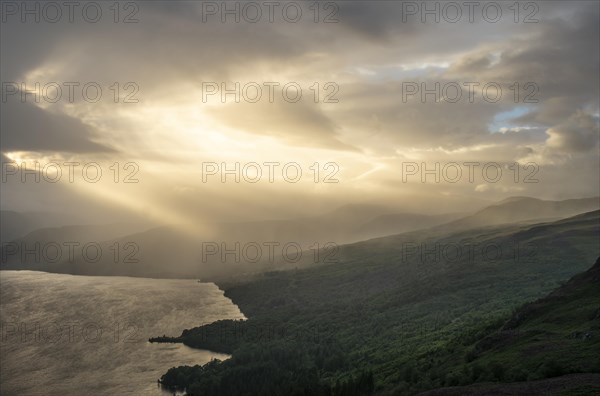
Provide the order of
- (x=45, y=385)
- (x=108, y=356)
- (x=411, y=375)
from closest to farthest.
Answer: (x=411, y=375) < (x=45, y=385) < (x=108, y=356)

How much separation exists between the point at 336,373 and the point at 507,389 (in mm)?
89733

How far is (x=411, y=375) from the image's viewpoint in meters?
85.3

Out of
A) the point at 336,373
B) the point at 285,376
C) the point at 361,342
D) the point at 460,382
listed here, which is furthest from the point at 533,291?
the point at 460,382

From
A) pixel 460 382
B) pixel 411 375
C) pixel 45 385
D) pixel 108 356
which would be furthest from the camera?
pixel 108 356

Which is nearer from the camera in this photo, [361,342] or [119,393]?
[119,393]

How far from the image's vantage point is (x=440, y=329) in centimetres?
14262

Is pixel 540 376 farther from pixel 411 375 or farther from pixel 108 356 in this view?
pixel 108 356

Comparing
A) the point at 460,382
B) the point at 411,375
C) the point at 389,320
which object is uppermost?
the point at 460,382

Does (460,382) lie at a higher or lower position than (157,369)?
higher

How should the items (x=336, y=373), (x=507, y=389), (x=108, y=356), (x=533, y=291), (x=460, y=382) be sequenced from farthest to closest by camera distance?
(x=108, y=356) → (x=533, y=291) → (x=336, y=373) → (x=460, y=382) → (x=507, y=389)

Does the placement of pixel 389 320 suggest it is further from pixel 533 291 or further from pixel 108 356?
pixel 108 356

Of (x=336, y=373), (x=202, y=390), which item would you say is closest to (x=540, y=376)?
(x=336, y=373)

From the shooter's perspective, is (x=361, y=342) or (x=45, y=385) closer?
(x=45, y=385)

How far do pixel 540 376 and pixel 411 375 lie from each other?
3398 centimetres
